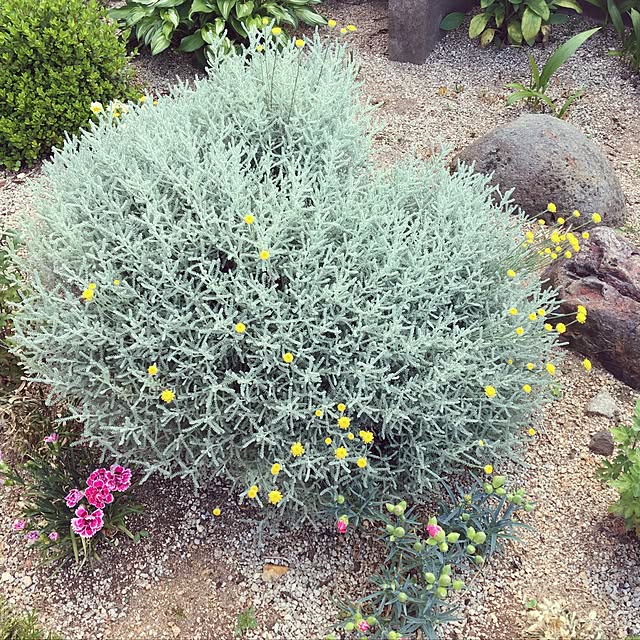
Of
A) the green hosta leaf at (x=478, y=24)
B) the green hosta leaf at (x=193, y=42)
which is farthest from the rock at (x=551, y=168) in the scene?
the green hosta leaf at (x=193, y=42)

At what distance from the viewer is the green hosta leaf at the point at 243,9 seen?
4.80 metres

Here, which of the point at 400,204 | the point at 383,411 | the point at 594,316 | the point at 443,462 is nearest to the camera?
the point at 383,411

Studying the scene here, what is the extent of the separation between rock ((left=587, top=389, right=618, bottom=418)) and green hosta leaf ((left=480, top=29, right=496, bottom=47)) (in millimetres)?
3449

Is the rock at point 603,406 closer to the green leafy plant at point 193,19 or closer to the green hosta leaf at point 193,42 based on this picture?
the green leafy plant at point 193,19

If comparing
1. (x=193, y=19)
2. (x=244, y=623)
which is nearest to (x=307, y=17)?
(x=193, y=19)

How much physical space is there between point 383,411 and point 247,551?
79 centimetres

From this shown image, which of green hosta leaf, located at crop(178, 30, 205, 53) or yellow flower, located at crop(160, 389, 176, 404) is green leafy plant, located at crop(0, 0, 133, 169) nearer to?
green hosta leaf, located at crop(178, 30, 205, 53)

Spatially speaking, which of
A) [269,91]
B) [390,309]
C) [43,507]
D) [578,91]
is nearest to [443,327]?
[390,309]

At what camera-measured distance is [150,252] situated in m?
2.24

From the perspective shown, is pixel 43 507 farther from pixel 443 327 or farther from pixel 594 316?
pixel 594 316

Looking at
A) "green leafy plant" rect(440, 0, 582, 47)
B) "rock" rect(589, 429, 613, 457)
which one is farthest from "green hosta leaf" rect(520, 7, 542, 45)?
"rock" rect(589, 429, 613, 457)

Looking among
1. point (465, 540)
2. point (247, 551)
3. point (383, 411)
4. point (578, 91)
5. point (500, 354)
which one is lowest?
point (578, 91)

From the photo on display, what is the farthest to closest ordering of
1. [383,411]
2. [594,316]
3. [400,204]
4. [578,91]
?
[578,91], [594,316], [400,204], [383,411]

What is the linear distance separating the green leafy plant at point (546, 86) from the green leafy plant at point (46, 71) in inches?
110
